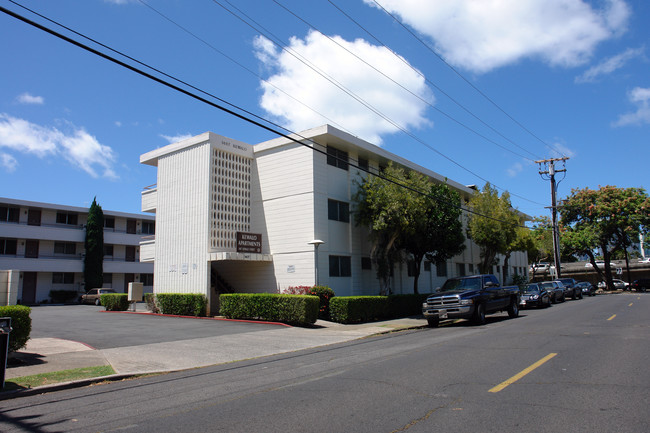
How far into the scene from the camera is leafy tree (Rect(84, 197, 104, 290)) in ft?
137

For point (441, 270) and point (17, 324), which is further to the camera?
point (441, 270)

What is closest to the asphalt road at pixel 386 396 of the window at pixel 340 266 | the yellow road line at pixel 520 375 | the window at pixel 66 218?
the yellow road line at pixel 520 375

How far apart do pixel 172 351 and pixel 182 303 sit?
10.9 metres

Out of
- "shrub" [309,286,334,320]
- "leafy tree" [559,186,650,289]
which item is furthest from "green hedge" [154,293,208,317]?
"leafy tree" [559,186,650,289]

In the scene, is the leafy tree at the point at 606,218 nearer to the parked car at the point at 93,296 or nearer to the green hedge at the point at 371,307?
the green hedge at the point at 371,307

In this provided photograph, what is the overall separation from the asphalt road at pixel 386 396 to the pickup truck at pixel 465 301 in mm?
5909

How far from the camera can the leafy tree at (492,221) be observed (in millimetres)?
32406

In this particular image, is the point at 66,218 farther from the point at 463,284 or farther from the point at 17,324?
the point at 463,284

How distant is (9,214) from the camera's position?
39.8 m

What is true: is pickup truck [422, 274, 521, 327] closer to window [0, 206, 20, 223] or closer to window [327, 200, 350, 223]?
window [327, 200, 350, 223]

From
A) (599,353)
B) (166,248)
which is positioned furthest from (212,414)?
(166,248)

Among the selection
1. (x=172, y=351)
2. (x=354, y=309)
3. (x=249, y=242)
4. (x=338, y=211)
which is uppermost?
(x=338, y=211)

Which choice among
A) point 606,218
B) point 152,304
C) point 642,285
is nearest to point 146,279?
point 152,304

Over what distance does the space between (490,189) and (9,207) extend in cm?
3968
